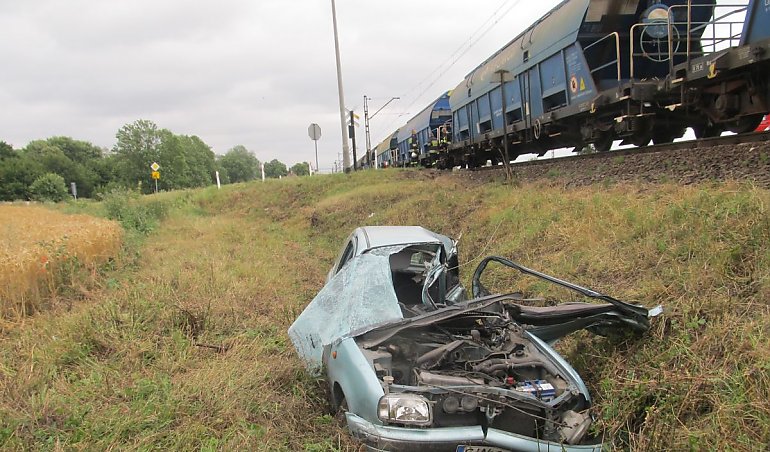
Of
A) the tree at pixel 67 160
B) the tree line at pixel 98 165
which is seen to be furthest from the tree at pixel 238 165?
the tree at pixel 67 160

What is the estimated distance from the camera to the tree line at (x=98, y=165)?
76250 mm

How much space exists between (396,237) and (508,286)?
1744 mm

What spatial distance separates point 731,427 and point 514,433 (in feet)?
3.61

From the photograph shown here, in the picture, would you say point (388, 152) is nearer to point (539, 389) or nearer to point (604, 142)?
point (604, 142)

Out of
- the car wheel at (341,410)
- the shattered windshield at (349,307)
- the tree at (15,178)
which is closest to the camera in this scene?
the car wheel at (341,410)

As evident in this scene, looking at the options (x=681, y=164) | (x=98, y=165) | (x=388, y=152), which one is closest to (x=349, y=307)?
(x=681, y=164)

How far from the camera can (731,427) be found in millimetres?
2514

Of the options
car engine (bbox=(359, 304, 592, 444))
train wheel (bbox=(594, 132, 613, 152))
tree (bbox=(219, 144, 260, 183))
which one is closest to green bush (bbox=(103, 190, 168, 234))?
train wheel (bbox=(594, 132, 613, 152))

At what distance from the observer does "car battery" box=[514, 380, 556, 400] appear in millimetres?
2905

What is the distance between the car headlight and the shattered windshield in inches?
35.8

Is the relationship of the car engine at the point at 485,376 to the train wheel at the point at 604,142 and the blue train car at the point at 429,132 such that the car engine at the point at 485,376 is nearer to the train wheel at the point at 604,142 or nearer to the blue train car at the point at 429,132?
the train wheel at the point at 604,142

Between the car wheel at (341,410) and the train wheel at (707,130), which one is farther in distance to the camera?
the train wheel at (707,130)

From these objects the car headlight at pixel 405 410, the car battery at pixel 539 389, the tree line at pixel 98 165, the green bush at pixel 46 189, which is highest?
the tree line at pixel 98 165

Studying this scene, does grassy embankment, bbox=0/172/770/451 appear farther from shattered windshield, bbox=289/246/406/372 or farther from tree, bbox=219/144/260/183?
tree, bbox=219/144/260/183
